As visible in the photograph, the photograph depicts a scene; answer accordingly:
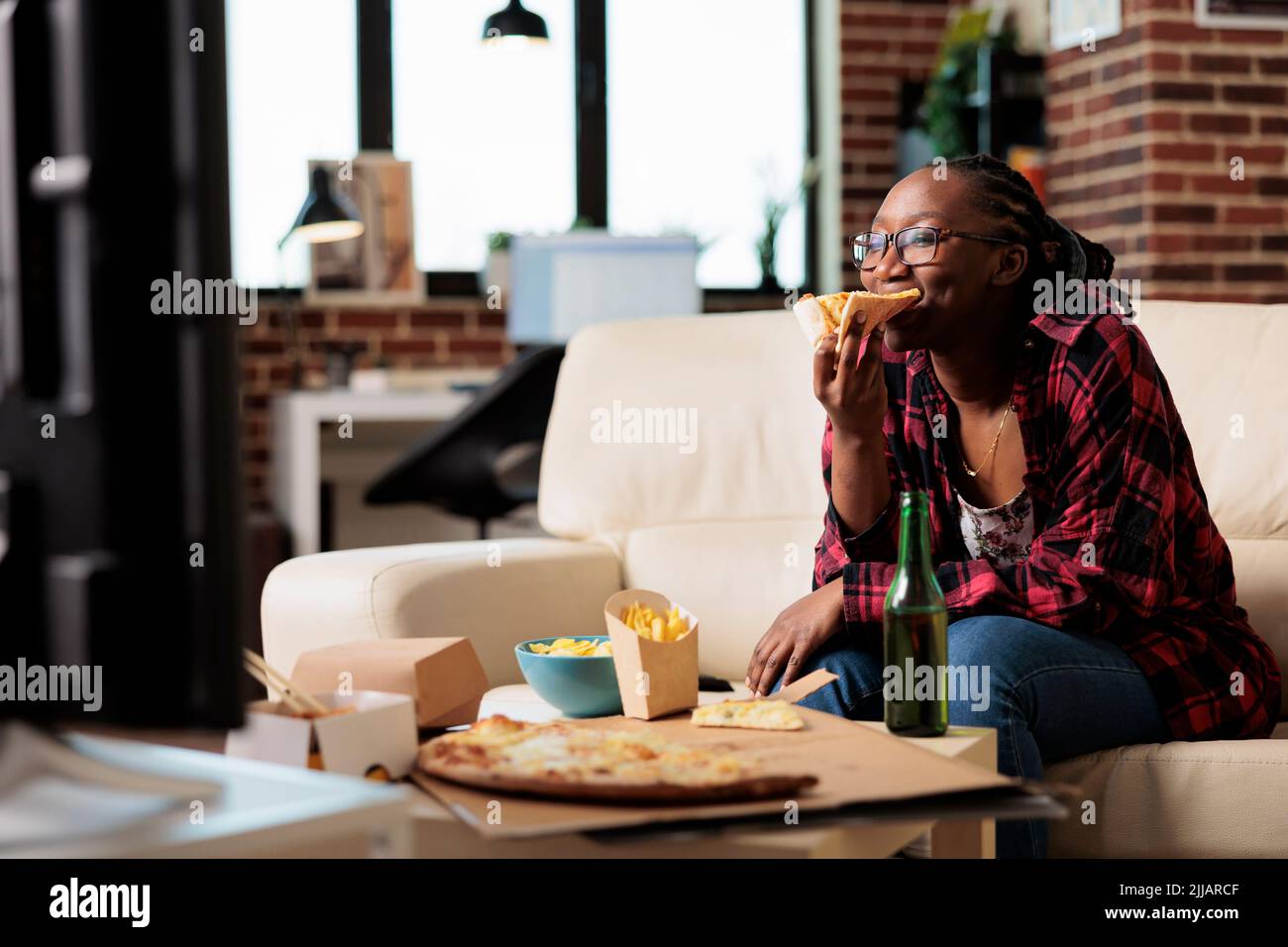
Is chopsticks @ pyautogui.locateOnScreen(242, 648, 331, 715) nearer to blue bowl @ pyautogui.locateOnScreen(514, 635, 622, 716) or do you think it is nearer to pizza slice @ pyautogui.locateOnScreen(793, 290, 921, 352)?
blue bowl @ pyautogui.locateOnScreen(514, 635, 622, 716)

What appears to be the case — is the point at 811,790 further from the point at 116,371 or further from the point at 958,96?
the point at 958,96

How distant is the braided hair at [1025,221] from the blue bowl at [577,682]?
77 cm

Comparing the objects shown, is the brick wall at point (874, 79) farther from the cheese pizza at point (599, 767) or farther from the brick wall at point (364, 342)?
the cheese pizza at point (599, 767)

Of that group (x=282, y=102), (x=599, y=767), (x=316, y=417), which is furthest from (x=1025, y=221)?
(x=282, y=102)

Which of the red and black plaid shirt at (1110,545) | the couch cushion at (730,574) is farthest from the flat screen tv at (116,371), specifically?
the couch cushion at (730,574)

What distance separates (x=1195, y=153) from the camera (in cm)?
386

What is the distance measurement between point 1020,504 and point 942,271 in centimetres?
30

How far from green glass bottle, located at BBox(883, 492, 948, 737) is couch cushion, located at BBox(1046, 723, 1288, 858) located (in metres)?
0.41

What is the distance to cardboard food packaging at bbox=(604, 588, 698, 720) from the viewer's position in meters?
1.42

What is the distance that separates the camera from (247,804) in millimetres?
900

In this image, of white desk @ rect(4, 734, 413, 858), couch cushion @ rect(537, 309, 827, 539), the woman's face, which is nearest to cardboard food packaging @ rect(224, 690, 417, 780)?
white desk @ rect(4, 734, 413, 858)

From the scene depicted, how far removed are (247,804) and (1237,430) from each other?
1673 mm
